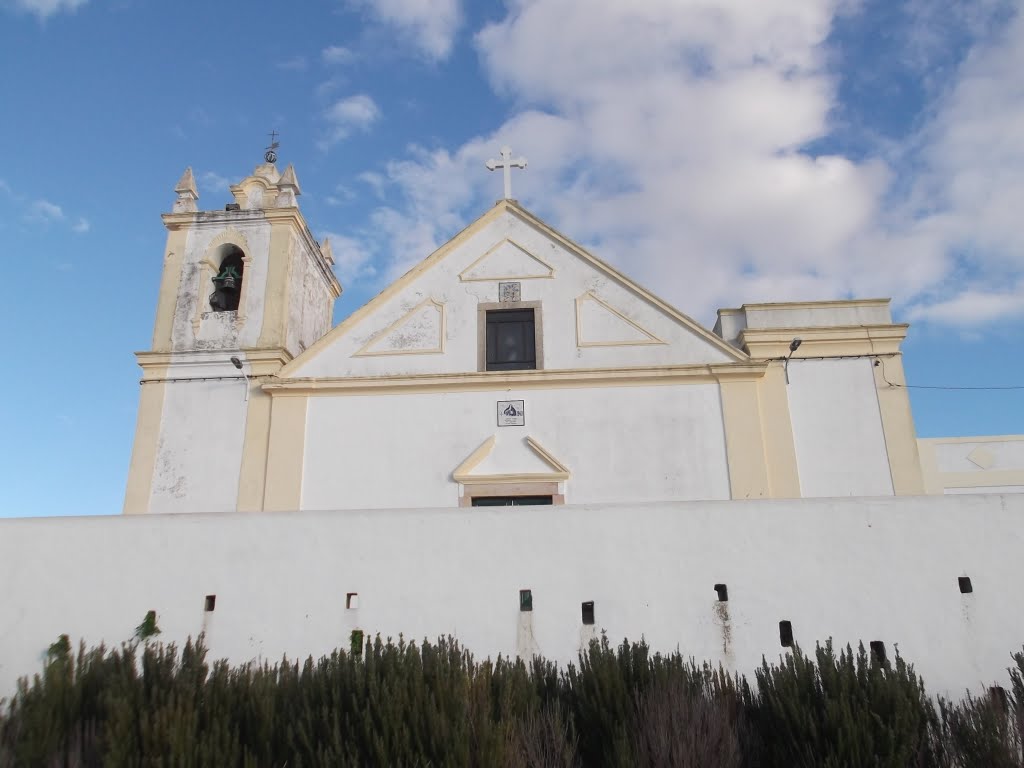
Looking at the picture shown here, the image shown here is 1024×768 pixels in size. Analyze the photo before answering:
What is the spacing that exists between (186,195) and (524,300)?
6256mm

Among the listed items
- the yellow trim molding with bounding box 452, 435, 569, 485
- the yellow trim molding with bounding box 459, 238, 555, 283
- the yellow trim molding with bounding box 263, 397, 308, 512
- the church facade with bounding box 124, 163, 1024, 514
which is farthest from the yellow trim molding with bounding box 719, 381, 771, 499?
the yellow trim molding with bounding box 263, 397, 308, 512

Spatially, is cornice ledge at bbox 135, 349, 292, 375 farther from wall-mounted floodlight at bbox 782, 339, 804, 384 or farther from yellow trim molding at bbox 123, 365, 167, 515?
wall-mounted floodlight at bbox 782, 339, 804, 384

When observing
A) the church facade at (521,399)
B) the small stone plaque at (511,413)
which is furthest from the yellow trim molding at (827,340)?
the small stone plaque at (511,413)

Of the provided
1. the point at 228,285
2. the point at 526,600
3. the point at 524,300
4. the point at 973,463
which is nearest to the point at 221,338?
the point at 228,285

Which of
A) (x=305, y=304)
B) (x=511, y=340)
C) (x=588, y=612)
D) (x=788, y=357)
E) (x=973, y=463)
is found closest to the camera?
(x=588, y=612)

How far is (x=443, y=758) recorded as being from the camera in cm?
455

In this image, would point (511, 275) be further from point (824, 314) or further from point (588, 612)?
point (588, 612)

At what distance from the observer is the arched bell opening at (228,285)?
13.1 metres

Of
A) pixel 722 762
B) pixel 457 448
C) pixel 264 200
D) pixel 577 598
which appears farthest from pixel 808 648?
pixel 264 200

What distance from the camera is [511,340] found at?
12.0 metres

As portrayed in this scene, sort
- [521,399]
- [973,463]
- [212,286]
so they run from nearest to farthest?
[521,399] → [973,463] → [212,286]

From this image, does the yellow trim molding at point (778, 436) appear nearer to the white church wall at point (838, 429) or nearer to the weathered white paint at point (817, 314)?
the white church wall at point (838, 429)

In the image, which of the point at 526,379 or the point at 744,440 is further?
the point at 526,379

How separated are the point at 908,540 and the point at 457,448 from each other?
576 centimetres
